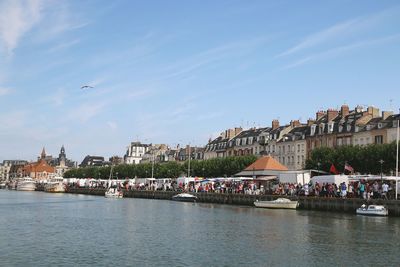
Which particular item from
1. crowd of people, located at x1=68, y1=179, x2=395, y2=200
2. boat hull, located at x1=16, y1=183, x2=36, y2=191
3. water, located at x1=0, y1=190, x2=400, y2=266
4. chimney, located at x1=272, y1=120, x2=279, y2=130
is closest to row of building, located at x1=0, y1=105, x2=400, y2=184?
chimney, located at x1=272, y1=120, x2=279, y2=130

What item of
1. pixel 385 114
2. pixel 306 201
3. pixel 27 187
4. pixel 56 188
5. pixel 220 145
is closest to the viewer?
pixel 306 201

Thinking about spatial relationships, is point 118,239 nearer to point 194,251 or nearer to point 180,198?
point 194,251

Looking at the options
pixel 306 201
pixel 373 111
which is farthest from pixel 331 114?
pixel 306 201

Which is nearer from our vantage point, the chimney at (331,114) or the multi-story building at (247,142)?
the chimney at (331,114)

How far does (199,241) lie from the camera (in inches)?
1464

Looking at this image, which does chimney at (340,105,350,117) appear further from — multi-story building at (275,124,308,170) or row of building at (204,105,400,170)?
multi-story building at (275,124,308,170)

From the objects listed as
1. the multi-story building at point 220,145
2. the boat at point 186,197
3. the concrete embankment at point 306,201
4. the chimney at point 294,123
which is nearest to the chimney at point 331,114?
the chimney at point 294,123

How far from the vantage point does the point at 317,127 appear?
373 ft

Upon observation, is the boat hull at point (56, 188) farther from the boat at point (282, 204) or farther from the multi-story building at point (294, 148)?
the boat at point (282, 204)

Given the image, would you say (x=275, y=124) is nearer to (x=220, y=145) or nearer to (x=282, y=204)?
(x=220, y=145)

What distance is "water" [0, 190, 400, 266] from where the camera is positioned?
29656mm

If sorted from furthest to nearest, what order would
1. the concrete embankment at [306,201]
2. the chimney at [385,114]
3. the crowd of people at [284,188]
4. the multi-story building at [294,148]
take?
1. the multi-story building at [294,148]
2. the chimney at [385,114]
3. the crowd of people at [284,188]
4. the concrete embankment at [306,201]

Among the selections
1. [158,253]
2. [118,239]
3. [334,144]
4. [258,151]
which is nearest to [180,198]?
[334,144]

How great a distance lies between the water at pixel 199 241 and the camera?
29.7 meters
